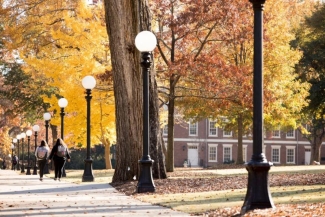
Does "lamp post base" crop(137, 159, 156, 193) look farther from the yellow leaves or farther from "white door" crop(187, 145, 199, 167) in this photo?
"white door" crop(187, 145, 199, 167)

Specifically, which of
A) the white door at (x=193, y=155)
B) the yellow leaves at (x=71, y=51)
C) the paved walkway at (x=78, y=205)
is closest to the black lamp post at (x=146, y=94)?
the paved walkway at (x=78, y=205)

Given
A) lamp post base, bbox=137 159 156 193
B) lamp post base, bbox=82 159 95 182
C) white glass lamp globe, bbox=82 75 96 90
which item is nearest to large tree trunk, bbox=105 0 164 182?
lamp post base, bbox=137 159 156 193

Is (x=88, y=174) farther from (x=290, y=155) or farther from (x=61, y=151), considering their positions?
(x=290, y=155)

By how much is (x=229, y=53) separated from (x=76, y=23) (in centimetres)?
966

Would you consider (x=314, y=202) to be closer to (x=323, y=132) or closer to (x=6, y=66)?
A: (x=6, y=66)

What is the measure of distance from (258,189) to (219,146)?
221 feet

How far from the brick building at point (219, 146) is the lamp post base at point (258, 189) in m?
63.8

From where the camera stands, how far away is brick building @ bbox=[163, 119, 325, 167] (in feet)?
253

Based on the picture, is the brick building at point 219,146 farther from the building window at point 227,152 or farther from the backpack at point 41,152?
the backpack at point 41,152

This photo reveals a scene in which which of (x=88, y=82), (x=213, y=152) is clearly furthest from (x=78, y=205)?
(x=213, y=152)

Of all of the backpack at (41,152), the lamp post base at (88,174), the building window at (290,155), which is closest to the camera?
the lamp post base at (88,174)

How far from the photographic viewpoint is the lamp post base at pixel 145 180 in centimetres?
1825

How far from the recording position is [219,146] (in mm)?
78625

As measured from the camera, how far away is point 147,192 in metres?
18.2
